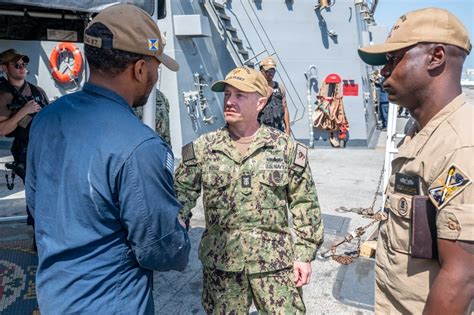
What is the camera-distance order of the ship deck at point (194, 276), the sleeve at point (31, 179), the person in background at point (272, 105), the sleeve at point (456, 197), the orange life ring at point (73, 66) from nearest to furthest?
the sleeve at point (456, 197)
the sleeve at point (31, 179)
the ship deck at point (194, 276)
the person in background at point (272, 105)
the orange life ring at point (73, 66)

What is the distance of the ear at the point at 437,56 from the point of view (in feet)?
4.07

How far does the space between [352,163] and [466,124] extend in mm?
7197

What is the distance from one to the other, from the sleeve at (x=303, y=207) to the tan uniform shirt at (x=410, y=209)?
52 centimetres

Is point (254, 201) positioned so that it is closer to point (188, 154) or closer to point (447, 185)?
point (188, 154)

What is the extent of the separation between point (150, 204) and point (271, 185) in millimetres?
880

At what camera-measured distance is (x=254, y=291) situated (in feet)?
→ 6.45

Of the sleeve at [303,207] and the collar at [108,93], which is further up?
the collar at [108,93]

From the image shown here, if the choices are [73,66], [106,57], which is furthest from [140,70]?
[73,66]

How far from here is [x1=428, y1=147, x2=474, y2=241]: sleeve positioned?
1.11 metres

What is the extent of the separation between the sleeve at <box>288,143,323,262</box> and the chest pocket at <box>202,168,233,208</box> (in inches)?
12.5

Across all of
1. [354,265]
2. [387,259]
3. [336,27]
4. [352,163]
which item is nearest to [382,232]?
[387,259]

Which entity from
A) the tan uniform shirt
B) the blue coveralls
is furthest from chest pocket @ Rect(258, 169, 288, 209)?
the blue coveralls

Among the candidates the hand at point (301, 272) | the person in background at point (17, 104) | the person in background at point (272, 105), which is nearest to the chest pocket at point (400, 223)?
the hand at point (301, 272)

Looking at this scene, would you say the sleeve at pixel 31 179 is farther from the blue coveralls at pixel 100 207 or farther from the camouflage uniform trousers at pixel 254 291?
the camouflage uniform trousers at pixel 254 291
